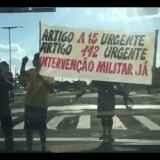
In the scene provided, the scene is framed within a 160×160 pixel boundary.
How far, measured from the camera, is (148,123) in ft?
38.5

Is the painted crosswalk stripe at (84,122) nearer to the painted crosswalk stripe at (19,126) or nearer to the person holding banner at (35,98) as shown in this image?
the person holding banner at (35,98)

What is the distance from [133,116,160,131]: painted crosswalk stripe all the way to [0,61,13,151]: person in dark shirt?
1574 millimetres

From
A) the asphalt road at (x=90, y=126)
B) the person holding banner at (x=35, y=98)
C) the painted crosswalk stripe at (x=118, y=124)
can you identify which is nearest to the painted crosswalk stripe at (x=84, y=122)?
the asphalt road at (x=90, y=126)

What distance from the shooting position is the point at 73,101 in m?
11.8

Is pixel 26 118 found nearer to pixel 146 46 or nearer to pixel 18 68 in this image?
pixel 18 68

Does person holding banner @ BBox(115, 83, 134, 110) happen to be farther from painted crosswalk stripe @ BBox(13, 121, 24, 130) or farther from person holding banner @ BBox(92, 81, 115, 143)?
painted crosswalk stripe @ BBox(13, 121, 24, 130)

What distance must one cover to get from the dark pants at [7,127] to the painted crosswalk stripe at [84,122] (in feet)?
2.77

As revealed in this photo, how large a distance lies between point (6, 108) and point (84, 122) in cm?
98

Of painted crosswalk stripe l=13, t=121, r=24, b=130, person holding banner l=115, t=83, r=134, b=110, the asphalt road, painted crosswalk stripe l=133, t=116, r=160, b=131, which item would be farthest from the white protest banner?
painted crosswalk stripe l=13, t=121, r=24, b=130

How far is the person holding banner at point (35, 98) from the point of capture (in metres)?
11.8

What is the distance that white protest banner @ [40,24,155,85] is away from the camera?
11758 mm

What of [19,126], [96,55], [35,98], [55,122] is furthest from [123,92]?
[19,126]

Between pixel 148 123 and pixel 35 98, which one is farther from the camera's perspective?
pixel 35 98

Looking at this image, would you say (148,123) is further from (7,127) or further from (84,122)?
(7,127)
